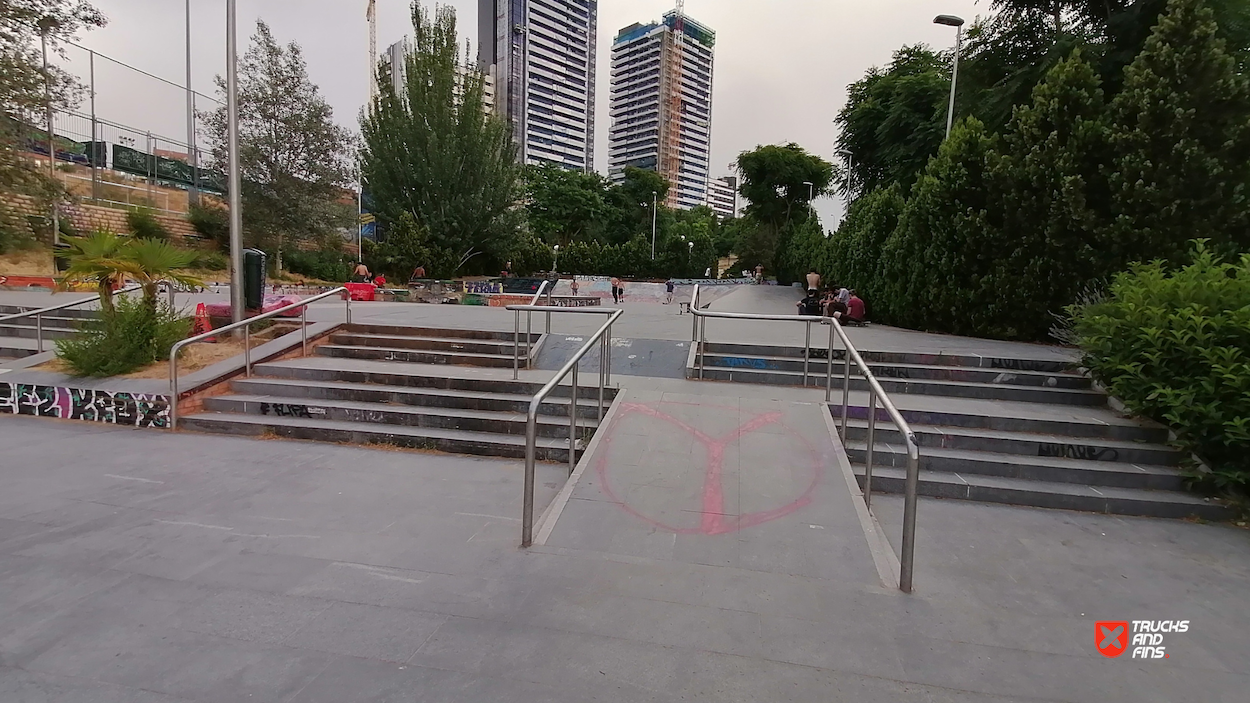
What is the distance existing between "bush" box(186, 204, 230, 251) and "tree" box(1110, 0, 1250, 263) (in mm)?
28790

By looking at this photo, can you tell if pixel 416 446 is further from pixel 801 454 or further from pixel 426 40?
pixel 426 40

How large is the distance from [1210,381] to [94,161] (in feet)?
94.4

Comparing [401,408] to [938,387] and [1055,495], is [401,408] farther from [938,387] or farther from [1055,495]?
[1055,495]

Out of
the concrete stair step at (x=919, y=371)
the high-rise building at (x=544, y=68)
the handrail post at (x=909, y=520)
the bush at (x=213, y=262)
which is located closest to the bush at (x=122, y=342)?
the concrete stair step at (x=919, y=371)

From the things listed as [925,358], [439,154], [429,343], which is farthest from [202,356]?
[439,154]

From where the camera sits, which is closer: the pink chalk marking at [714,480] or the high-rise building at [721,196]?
the pink chalk marking at [714,480]

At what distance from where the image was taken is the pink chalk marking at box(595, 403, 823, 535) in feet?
13.1

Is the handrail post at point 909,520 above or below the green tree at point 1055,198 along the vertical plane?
below

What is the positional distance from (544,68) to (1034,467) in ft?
368

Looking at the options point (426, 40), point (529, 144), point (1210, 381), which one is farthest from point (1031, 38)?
point (529, 144)

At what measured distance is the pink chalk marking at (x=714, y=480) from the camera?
3992mm

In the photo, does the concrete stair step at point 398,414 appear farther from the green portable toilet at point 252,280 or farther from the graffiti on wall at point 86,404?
the green portable toilet at point 252,280

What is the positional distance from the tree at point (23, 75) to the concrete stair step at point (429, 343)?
35.4ft

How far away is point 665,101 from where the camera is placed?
389 feet
